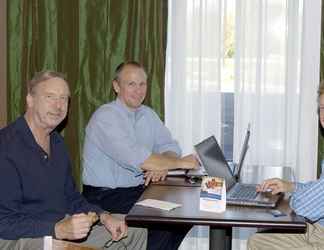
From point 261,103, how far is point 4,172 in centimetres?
195

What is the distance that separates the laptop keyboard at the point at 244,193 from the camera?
2.41 m

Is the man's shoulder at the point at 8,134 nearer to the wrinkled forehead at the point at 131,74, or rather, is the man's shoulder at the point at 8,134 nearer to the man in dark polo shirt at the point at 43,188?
the man in dark polo shirt at the point at 43,188

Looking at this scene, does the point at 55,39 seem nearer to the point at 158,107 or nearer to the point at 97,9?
the point at 97,9

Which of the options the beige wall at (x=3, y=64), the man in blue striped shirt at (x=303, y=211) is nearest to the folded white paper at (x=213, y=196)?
the man in blue striped shirt at (x=303, y=211)

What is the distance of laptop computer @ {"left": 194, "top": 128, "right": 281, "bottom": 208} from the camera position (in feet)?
7.71

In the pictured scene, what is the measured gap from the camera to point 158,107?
12.2 ft

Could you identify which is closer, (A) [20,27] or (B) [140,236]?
(B) [140,236]

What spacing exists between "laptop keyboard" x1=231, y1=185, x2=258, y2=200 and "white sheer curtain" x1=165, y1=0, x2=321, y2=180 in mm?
1171

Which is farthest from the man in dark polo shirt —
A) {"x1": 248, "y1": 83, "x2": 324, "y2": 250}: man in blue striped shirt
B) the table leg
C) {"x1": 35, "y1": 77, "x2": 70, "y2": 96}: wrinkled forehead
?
{"x1": 248, "y1": 83, "x2": 324, "y2": 250}: man in blue striped shirt

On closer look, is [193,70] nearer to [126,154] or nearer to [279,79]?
[279,79]

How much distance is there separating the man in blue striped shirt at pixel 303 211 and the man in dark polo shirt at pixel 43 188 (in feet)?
2.06

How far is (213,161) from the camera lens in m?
2.69

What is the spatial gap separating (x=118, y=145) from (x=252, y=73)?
1141 millimetres

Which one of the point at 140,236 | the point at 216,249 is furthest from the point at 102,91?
the point at 216,249
